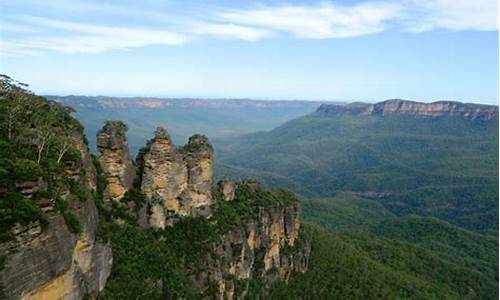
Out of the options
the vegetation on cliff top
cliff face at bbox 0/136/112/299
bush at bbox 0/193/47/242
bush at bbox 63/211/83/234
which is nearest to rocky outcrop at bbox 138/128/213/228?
the vegetation on cliff top

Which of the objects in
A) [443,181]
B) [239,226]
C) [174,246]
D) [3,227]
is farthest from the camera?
[443,181]

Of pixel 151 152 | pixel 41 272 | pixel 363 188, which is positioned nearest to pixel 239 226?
pixel 151 152

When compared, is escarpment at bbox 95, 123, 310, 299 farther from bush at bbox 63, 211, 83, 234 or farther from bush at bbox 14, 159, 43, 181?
bush at bbox 14, 159, 43, 181

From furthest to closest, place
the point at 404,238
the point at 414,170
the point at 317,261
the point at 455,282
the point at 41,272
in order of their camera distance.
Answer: the point at 414,170 → the point at 404,238 → the point at 455,282 → the point at 317,261 → the point at 41,272

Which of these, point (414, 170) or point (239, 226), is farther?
point (414, 170)

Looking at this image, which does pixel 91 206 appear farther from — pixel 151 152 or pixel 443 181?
pixel 443 181

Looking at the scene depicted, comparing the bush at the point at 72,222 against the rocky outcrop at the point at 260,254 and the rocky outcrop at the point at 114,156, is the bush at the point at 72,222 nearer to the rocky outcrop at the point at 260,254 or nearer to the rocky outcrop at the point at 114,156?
the rocky outcrop at the point at 114,156

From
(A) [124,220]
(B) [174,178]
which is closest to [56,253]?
(A) [124,220]

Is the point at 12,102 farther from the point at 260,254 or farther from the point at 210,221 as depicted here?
the point at 260,254
